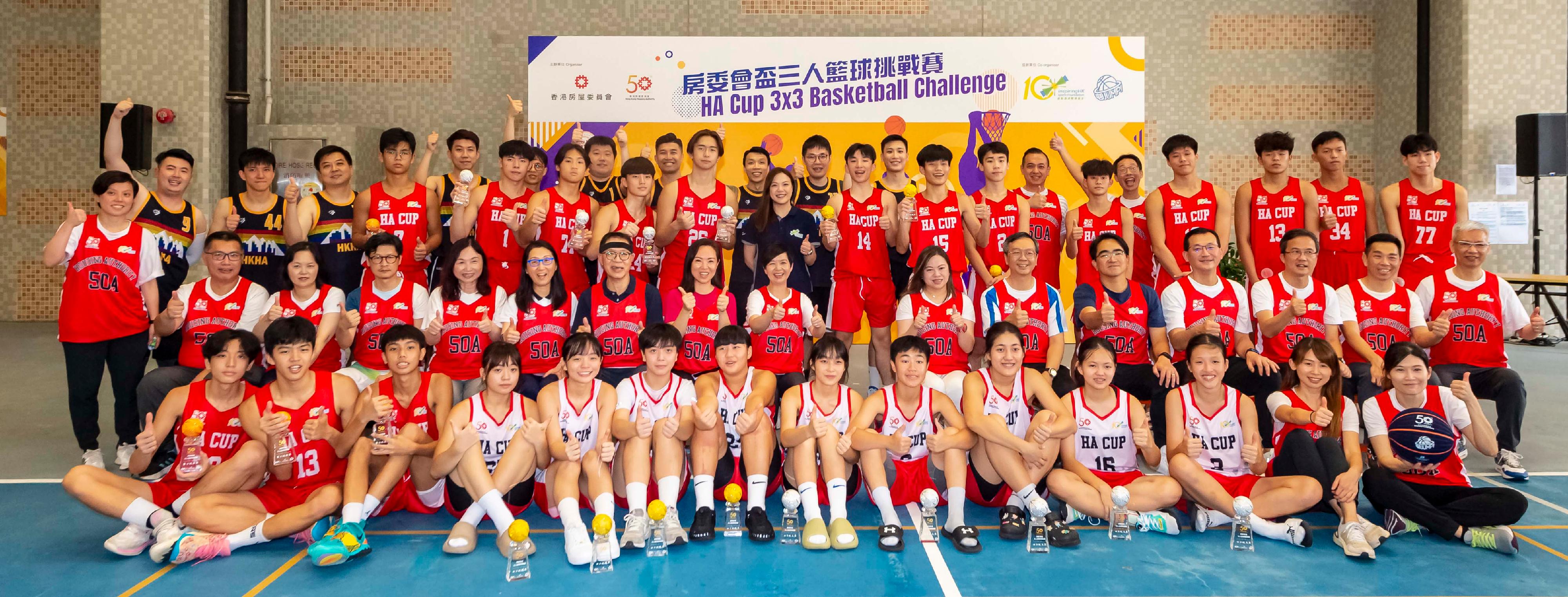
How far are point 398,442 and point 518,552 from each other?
0.94 meters

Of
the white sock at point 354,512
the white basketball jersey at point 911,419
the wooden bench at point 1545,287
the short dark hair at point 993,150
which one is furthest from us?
the wooden bench at point 1545,287

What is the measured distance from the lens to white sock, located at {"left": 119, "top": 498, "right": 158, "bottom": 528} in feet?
12.6

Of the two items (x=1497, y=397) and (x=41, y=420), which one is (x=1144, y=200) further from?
(x=41, y=420)

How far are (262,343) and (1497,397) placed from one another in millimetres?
7502

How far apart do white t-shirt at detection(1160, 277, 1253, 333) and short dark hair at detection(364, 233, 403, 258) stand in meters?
4.86

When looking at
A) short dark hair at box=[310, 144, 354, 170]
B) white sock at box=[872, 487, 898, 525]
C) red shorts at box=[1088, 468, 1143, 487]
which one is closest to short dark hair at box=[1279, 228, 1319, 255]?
red shorts at box=[1088, 468, 1143, 487]

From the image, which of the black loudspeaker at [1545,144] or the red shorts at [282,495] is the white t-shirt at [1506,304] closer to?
the red shorts at [282,495]

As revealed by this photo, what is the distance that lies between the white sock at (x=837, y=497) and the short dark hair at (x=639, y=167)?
2.83 meters

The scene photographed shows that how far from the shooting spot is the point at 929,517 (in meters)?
4.16

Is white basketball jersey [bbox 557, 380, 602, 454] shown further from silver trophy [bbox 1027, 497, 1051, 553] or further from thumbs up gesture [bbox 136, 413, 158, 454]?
silver trophy [bbox 1027, 497, 1051, 553]

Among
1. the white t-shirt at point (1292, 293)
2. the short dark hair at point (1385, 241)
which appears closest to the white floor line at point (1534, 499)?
the white t-shirt at point (1292, 293)

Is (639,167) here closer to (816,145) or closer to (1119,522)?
(816,145)

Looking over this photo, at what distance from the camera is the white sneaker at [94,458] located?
5.34 meters

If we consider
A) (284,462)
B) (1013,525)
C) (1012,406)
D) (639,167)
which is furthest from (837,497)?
(639,167)
